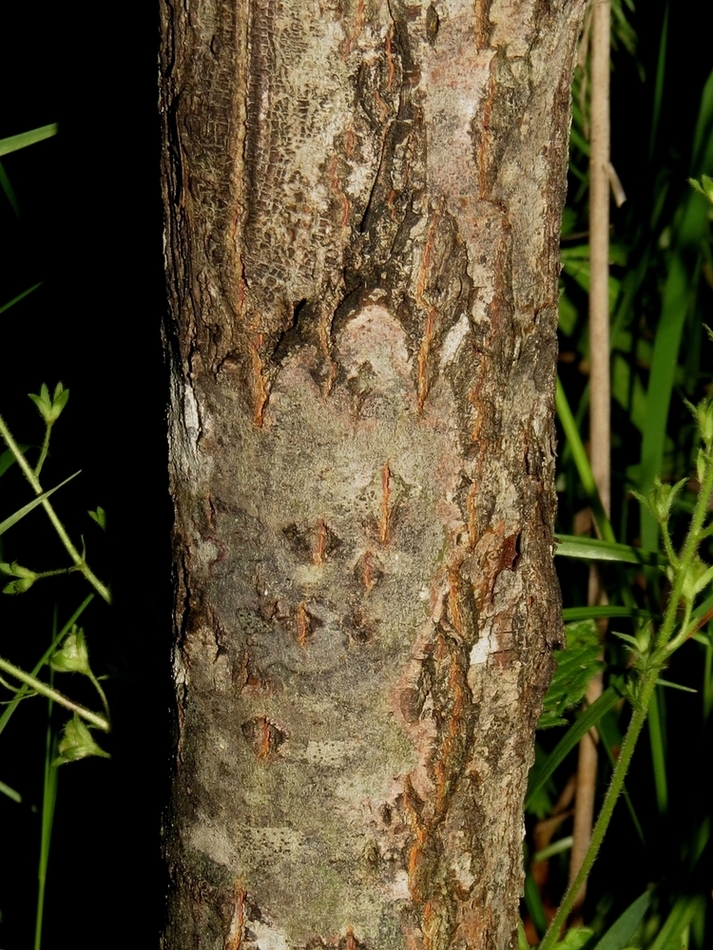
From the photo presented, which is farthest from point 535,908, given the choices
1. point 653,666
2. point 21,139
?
point 21,139

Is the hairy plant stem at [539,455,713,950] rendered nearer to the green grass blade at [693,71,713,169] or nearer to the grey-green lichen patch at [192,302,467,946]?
the grey-green lichen patch at [192,302,467,946]

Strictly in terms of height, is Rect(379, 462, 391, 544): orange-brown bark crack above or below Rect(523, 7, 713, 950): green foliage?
above

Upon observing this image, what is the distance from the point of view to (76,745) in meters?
1.03

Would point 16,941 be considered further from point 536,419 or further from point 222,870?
point 536,419

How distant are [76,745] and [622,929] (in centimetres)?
60

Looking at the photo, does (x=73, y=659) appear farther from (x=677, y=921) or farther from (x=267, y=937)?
(x=677, y=921)

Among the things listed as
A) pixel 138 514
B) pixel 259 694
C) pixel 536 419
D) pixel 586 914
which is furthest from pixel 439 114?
pixel 586 914

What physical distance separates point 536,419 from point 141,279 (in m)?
0.63

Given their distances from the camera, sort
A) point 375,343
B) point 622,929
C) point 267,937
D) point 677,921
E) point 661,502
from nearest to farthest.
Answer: point 375,343
point 267,937
point 661,502
point 622,929
point 677,921

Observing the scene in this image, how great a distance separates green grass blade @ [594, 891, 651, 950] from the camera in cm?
111

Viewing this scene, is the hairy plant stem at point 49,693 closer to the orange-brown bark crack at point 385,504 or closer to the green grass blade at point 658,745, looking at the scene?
the orange-brown bark crack at point 385,504

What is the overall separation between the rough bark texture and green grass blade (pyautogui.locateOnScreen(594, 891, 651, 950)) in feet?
0.78

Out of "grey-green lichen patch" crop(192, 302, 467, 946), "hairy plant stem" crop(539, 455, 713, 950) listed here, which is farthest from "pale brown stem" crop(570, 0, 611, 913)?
"grey-green lichen patch" crop(192, 302, 467, 946)

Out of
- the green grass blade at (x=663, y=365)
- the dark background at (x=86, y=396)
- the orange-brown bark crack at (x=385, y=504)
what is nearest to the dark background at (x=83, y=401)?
the dark background at (x=86, y=396)
